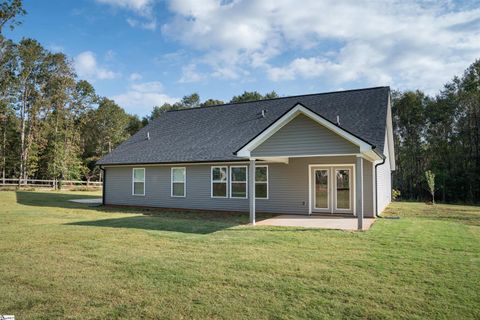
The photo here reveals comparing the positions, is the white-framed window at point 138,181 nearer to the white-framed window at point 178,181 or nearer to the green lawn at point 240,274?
the white-framed window at point 178,181

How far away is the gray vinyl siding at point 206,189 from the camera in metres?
14.3

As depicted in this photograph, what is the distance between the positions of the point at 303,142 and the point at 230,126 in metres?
7.63

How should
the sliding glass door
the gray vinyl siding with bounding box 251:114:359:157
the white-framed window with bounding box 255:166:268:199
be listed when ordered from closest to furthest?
the gray vinyl siding with bounding box 251:114:359:157 → the sliding glass door → the white-framed window with bounding box 255:166:268:199

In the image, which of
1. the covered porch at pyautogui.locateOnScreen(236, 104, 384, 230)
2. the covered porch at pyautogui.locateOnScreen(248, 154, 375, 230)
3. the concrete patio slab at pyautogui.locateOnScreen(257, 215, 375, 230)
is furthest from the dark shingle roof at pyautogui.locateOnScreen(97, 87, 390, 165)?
the concrete patio slab at pyautogui.locateOnScreen(257, 215, 375, 230)

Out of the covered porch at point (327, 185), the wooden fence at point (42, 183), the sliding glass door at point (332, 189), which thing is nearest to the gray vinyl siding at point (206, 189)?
the covered porch at point (327, 185)

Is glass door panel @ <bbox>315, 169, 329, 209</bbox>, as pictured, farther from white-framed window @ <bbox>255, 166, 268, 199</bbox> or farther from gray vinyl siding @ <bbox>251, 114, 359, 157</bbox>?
gray vinyl siding @ <bbox>251, 114, 359, 157</bbox>

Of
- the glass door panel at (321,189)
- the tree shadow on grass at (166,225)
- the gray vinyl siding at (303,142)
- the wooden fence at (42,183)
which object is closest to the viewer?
the tree shadow on grass at (166,225)

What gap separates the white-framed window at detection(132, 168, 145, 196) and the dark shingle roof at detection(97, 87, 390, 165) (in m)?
0.66

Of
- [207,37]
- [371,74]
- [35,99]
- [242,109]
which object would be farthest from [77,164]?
[371,74]

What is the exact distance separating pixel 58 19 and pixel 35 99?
3054 cm

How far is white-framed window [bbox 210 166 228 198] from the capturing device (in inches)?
618

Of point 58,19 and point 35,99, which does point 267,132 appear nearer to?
point 58,19

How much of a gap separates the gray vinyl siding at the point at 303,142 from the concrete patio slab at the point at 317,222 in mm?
2339

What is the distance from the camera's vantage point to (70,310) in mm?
4191
